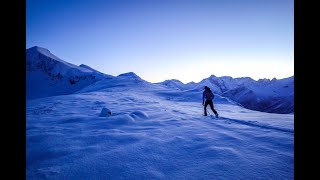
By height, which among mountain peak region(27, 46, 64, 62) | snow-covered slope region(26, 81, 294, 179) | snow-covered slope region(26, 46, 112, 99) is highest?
mountain peak region(27, 46, 64, 62)

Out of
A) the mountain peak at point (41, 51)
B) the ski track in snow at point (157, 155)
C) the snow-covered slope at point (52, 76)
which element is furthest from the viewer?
the mountain peak at point (41, 51)

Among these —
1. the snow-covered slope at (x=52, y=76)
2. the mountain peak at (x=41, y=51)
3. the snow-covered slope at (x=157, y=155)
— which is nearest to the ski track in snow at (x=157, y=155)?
the snow-covered slope at (x=157, y=155)

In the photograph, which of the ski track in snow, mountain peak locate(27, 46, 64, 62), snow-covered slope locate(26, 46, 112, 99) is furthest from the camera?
mountain peak locate(27, 46, 64, 62)

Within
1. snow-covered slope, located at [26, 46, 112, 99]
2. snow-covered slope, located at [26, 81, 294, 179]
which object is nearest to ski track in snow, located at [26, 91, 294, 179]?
snow-covered slope, located at [26, 81, 294, 179]

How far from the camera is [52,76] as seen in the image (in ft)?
313

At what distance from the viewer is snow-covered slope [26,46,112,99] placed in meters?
81.9

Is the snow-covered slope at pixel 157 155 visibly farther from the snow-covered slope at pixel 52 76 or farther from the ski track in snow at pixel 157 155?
the snow-covered slope at pixel 52 76

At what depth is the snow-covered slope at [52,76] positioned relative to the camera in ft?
269

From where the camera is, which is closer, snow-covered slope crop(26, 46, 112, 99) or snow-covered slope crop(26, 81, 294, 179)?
snow-covered slope crop(26, 81, 294, 179)

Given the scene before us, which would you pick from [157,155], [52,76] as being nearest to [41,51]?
[52,76]

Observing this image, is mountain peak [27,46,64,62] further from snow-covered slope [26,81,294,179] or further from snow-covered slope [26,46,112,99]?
snow-covered slope [26,81,294,179]

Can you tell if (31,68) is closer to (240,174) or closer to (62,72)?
(62,72)

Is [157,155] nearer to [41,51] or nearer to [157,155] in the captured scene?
[157,155]
